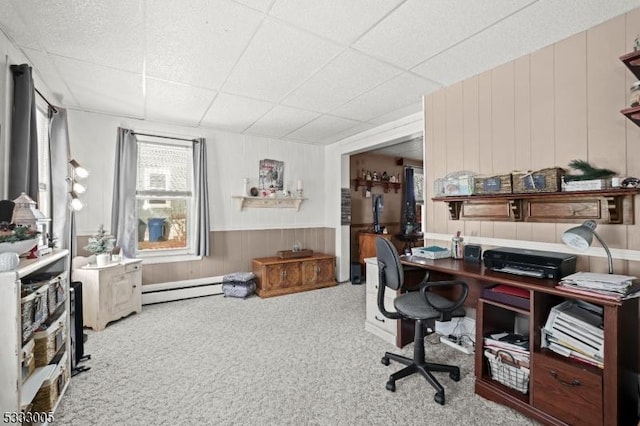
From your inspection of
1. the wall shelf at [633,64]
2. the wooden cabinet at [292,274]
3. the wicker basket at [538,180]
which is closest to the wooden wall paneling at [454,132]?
the wicker basket at [538,180]

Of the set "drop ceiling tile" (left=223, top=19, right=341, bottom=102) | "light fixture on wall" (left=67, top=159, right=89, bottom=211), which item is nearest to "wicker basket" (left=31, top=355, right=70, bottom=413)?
"light fixture on wall" (left=67, top=159, right=89, bottom=211)

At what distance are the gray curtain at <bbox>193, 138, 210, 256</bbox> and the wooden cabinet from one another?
2.73ft

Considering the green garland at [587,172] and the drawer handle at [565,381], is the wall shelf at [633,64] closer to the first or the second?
the green garland at [587,172]

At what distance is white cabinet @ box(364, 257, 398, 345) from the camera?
2.72 metres

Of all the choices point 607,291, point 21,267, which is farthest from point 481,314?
point 21,267

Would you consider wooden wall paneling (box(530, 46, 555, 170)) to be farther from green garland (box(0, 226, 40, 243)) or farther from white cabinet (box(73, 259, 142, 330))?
white cabinet (box(73, 259, 142, 330))

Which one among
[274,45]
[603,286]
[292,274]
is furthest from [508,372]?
[292,274]

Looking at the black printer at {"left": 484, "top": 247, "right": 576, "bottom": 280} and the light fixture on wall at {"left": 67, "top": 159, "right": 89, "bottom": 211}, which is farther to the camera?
the light fixture on wall at {"left": 67, "top": 159, "right": 89, "bottom": 211}

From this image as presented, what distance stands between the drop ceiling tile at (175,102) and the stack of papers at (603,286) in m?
3.30

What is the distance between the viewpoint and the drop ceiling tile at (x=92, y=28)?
1702mm

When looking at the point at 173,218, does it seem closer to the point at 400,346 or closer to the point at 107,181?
the point at 107,181

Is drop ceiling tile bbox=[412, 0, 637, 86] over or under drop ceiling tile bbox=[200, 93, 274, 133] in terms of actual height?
under

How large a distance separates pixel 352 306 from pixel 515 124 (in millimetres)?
2693

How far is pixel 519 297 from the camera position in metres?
1.79
